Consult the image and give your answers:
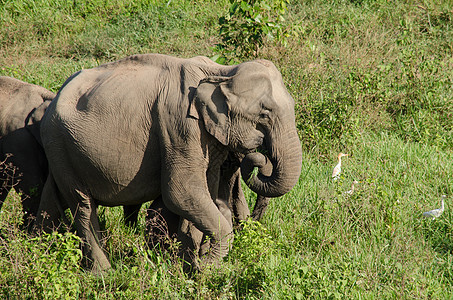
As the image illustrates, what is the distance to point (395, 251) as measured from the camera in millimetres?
4434

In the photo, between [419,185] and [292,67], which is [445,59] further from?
[419,185]

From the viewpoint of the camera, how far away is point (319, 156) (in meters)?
6.34

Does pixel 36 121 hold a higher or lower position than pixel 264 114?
lower

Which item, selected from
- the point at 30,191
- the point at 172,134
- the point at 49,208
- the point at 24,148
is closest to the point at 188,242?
the point at 172,134

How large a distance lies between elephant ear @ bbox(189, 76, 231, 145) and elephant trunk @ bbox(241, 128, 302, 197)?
233 millimetres

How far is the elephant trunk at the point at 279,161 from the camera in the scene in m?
3.90

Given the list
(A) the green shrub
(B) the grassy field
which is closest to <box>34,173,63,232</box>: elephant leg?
(B) the grassy field

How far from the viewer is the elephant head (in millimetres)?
3871

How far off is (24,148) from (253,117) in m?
1.91

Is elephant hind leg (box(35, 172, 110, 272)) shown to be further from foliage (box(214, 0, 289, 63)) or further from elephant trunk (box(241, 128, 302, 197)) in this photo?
foliage (box(214, 0, 289, 63))

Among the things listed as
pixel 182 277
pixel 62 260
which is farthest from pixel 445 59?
pixel 62 260

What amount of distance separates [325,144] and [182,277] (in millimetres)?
2838

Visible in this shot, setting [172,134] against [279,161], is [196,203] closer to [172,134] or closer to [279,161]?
[172,134]

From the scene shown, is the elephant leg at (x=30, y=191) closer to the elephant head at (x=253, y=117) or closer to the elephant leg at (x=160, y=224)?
the elephant leg at (x=160, y=224)
